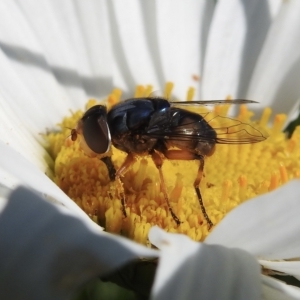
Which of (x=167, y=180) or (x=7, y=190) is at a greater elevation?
(x=7, y=190)

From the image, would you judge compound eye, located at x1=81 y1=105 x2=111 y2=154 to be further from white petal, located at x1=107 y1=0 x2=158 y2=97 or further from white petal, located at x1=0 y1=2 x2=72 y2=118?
white petal, located at x1=107 y1=0 x2=158 y2=97

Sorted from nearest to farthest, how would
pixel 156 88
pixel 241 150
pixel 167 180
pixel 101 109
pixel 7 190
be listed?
1. pixel 7 190
2. pixel 101 109
3. pixel 167 180
4. pixel 241 150
5. pixel 156 88

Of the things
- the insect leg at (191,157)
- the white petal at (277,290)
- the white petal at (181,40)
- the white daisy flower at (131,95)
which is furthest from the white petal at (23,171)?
the white petal at (181,40)

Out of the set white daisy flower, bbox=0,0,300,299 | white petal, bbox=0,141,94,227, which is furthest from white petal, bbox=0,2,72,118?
white petal, bbox=0,141,94,227

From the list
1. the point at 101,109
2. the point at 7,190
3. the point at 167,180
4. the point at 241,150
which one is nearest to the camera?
the point at 7,190

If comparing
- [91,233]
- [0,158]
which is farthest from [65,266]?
[0,158]

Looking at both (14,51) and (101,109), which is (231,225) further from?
(14,51)
